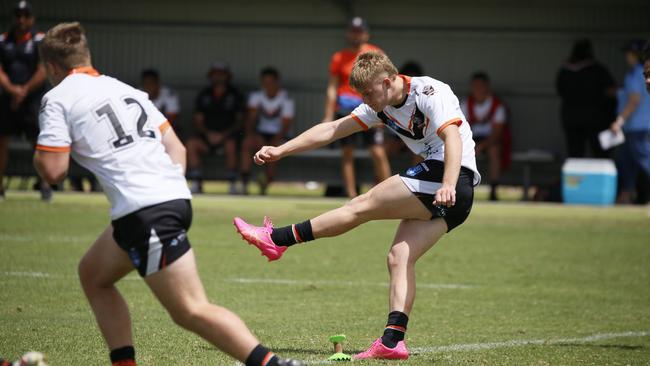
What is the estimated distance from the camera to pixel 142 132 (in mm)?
5277

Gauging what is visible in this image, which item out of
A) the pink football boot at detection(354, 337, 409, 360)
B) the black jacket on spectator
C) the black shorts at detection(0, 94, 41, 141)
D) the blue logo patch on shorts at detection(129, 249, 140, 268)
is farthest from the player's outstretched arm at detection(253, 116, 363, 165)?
the black jacket on spectator

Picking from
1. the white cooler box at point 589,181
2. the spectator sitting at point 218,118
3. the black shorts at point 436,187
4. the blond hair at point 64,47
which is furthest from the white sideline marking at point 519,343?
the spectator sitting at point 218,118

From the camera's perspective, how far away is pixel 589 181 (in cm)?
1786

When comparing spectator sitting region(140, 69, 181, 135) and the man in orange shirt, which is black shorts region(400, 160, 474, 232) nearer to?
the man in orange shirt

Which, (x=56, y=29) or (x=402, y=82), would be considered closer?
(x=56, y=29)

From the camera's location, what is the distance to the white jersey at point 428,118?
665cm

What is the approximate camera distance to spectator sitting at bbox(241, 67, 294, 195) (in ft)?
65.2

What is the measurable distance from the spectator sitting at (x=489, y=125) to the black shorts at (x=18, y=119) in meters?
7.18

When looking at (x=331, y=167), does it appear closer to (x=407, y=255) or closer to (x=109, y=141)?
(x=407, y=255)

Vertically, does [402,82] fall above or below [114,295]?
above

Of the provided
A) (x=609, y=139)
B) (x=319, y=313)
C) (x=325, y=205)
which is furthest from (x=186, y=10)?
(x=319, y=313)

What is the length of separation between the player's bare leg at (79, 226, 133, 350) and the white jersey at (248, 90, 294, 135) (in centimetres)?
1454

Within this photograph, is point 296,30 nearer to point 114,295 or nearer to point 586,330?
point 586,330

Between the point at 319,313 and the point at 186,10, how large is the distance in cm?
1417
